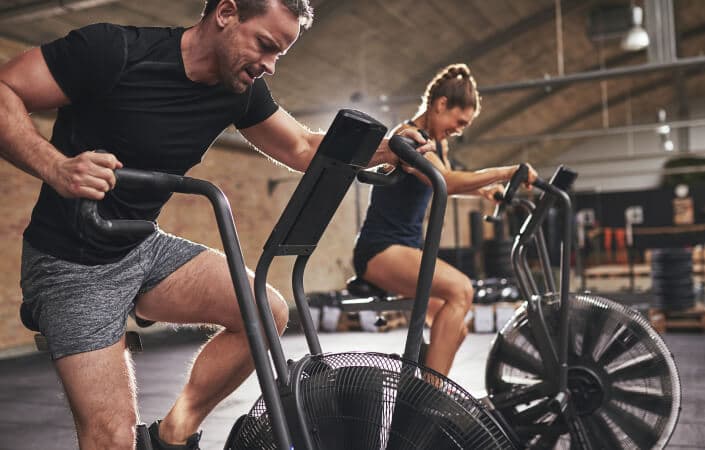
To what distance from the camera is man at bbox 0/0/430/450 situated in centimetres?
141

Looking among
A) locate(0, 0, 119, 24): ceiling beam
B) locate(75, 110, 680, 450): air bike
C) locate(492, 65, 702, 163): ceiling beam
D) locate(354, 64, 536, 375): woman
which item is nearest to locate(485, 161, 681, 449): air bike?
locate(354, 64, 536, 375): woman

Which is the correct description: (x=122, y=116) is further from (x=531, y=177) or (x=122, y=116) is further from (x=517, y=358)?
(x=517, y=358)

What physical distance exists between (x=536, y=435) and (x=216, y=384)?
1.25 metres

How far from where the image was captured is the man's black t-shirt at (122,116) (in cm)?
145

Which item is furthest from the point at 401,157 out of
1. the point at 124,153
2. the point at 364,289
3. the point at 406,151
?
the point at 364,289

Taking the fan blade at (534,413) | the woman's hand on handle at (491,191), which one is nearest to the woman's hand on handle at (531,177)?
the woman's hand on handle at (491,191)

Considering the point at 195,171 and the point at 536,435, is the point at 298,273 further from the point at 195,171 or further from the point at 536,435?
the point at 195,171

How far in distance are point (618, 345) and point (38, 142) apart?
200cm

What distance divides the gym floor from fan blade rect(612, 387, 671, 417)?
50 cm

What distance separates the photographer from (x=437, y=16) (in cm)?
930

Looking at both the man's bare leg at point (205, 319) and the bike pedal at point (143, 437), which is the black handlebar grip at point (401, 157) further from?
the bike pedal at point (143, 437)

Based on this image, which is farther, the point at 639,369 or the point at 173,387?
the point at 173,387

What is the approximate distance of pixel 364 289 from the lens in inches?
113

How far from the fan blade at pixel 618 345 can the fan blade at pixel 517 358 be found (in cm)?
23
